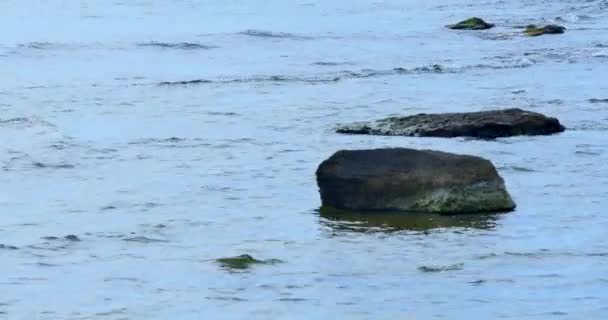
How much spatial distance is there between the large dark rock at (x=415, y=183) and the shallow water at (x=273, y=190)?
19 centimetres

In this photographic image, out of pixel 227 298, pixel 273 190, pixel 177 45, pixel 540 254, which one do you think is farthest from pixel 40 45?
pixel 227 298

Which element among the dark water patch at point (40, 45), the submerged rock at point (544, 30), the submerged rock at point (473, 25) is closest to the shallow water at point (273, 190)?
the dark water patch at point (40, 45)

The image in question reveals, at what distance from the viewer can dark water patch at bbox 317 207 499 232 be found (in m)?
11.0

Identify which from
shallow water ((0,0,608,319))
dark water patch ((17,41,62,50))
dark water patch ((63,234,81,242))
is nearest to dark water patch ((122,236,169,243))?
shallow water ((0,0,608,319))

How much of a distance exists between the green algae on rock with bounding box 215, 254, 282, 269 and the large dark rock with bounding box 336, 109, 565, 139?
18.7ft

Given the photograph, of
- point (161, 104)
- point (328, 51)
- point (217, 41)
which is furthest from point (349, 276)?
point (217, 41)

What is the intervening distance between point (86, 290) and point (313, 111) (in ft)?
31.9

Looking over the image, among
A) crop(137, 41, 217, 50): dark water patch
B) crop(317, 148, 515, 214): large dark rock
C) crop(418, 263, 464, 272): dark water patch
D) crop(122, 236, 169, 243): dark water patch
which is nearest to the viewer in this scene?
crop(418, 263, 464, 272): dark water patch

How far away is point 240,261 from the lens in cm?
1002

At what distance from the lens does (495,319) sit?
27.9 feet

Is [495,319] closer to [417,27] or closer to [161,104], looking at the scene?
[161,104]

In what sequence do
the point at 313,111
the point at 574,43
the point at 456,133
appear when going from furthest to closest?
the point at 574,43
the point at 313,111
the point at 456,133

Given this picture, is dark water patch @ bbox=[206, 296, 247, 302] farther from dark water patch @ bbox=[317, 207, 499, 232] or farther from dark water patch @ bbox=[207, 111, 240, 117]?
dark water patch @ bbox=[207, 111, 240, 117]

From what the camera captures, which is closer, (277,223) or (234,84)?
(277,223)
